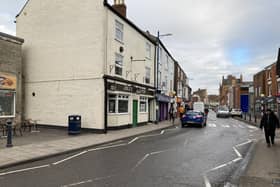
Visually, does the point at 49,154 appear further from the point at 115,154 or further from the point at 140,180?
the point at 140,180

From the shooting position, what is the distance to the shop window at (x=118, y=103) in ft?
59.7

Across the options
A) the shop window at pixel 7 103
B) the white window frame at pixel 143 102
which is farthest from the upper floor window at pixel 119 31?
the shop window at pixel 7 103

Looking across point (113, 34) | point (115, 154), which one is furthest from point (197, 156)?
point (113, 34)

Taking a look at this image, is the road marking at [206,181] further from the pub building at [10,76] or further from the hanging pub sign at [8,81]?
the hanging pub sign at [8,81]

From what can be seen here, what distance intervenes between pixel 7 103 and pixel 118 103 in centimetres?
753

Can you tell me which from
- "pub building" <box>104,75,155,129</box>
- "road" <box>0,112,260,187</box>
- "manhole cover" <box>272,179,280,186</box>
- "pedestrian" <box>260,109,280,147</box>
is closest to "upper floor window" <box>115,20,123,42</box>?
"pub building" <box>104,75,155,129</box>

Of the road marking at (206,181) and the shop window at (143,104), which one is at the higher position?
the shop window at (143,104)

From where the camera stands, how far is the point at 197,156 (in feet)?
32.0

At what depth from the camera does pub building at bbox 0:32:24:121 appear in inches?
648

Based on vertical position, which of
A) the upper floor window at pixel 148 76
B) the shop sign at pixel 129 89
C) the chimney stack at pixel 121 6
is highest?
the chimney stack at pixel 121 6

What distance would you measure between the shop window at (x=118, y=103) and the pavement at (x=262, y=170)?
1042 cm

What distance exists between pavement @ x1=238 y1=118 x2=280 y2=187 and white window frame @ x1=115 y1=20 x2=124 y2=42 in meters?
12.8

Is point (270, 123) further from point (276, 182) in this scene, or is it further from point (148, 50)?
point (148, 50)

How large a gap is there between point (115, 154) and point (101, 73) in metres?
8.10
